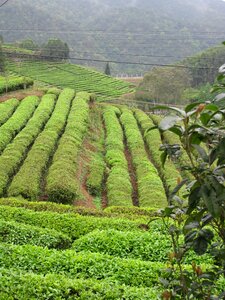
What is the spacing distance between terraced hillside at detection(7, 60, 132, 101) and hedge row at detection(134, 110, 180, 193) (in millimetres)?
18864

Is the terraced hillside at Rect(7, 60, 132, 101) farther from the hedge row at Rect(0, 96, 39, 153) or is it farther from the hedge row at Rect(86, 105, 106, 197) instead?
the hedge row at Rect(0, 96, 39, 153)

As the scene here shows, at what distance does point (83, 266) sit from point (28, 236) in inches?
86.6

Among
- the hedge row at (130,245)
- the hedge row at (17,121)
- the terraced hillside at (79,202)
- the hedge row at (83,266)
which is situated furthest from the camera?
the hedge row at (17,121)

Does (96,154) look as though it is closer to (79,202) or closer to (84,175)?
(84,175)

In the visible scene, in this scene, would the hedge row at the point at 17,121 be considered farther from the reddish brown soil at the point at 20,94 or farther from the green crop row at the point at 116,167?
the green crop row at the point at 116,167

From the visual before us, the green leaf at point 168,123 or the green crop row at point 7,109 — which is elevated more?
the green leaf at point 168,123

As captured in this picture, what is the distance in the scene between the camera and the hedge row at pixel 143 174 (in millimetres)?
16125

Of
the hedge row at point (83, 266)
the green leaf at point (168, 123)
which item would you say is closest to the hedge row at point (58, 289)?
the hedge row at point (83, 266)

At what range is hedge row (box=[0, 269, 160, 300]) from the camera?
4.90m

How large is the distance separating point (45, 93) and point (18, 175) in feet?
61.6

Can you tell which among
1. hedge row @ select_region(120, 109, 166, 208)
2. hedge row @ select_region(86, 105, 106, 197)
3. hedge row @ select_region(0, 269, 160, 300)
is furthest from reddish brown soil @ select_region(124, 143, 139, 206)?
hedge row @ select_region(0, 269, 160, 300)

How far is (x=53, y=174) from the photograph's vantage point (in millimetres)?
15867

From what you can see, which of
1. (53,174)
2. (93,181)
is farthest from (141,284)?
(93,181)

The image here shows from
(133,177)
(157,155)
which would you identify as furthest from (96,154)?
(157,155)
